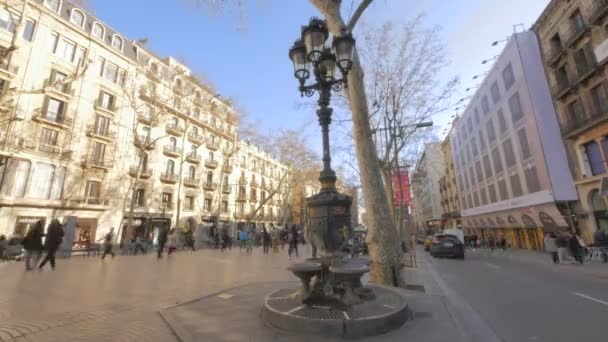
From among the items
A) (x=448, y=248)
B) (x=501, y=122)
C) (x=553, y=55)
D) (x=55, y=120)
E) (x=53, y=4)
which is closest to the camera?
(x=448, y=248)

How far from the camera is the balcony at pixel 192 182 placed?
1170 inches

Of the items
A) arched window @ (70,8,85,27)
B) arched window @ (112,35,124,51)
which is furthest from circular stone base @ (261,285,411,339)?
arched window @ (112,35,124,51)

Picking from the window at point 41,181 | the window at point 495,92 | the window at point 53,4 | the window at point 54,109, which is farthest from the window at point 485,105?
the window at point 53,4

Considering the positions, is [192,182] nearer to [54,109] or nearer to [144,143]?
[144,143]

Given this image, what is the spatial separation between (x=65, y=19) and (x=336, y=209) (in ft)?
96.1

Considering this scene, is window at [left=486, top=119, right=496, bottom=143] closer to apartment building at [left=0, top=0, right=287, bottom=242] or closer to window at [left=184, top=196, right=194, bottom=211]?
apartment building at [left=0, top=0, right=287, bottom=242]

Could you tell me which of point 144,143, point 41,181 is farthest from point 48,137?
point 144,143

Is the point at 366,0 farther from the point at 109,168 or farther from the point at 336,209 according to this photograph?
the point at 109,168

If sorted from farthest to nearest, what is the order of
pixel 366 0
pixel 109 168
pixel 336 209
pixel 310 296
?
pixel 109 168 → pixel 366 0 → pixel 336 209 → pixel 310 296

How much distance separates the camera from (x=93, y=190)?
22312mm

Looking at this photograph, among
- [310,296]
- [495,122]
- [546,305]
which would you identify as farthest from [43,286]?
[495,122]

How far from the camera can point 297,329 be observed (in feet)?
10.9

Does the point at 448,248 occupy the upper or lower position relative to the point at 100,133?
lower

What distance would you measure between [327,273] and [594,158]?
22.2m
